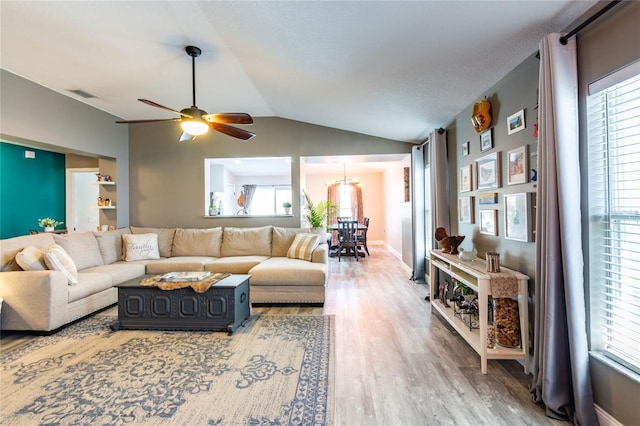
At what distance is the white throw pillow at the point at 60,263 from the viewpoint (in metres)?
2.91

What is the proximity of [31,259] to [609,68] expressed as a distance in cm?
477

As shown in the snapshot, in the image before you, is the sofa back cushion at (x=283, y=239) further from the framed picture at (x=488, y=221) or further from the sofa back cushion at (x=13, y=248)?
the sofa back cushion at (x=13, y=248)

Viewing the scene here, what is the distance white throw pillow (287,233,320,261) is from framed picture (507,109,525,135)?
263cm

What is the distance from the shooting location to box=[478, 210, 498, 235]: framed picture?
99.0 inches

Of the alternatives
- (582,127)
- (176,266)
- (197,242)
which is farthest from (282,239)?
(582,127)

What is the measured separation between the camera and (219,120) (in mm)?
2990

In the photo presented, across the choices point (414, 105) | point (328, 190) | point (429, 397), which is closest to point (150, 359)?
point (429, 397)

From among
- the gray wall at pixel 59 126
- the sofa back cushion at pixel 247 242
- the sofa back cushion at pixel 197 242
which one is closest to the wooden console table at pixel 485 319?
the sofa back cushion at pixel 247 242

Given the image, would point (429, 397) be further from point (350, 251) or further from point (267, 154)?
point (350, 251)

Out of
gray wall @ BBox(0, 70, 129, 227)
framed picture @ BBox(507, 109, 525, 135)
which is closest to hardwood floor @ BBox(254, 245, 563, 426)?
framed picture @ BBox(507, 109, 525, 135)

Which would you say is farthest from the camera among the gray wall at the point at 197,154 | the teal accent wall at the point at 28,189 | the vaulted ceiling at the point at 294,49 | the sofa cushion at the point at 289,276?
the gray wall at the point at 197,154

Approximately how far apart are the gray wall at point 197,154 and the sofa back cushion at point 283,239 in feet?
1.27

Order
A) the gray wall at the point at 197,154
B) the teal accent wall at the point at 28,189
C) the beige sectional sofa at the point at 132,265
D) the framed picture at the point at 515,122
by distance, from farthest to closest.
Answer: the gray wall at the point at 197,154 < the teal accent wall at the point at 28,189 < the beige sectional sofa at the point at 132,265 < the framed picture at the point at 515,122

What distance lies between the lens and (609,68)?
1.46 metres
